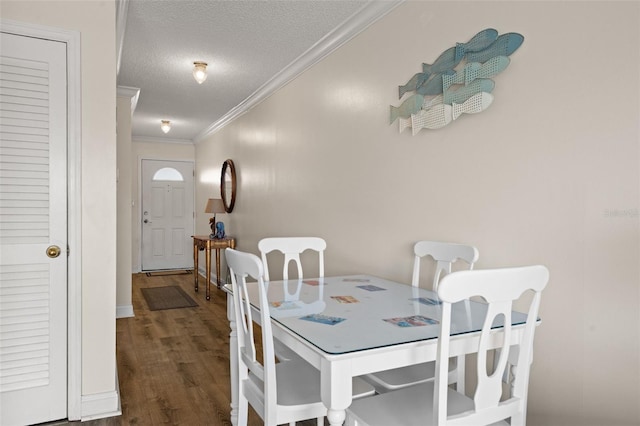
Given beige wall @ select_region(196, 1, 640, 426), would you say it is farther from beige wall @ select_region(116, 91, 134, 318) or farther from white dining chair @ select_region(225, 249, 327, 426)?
beige wall @ select_region(116, 91, 134, 318)

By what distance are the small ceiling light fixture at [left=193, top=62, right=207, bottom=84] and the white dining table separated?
2.26m

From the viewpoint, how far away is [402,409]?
144 centimetres

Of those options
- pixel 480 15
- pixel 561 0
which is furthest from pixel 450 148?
pixel 561 0

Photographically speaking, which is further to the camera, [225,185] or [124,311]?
[225,185]

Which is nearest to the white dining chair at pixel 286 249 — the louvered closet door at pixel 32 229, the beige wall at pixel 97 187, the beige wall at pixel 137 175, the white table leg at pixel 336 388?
the white table leg at pixel 336 388

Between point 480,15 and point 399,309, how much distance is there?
144 centimetres

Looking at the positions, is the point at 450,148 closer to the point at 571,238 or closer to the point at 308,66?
the point at 571,238

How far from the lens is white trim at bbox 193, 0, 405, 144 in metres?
2.66

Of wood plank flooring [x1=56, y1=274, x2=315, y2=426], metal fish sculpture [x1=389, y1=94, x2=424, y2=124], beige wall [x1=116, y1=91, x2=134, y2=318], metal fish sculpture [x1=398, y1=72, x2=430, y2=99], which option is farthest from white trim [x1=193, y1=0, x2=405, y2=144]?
wood plank flooring [x1=56, y1=274, x2=315, y2=426]

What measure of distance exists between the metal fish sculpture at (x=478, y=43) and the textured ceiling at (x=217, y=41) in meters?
0.89

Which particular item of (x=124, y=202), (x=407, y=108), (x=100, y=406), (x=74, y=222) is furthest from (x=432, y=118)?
(x=124, y=202)

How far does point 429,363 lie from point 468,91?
51.2 inches

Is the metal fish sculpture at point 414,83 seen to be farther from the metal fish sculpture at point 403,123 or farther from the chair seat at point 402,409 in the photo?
the chair seat at point 402,409

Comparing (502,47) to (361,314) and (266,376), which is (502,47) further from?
(266,376)
